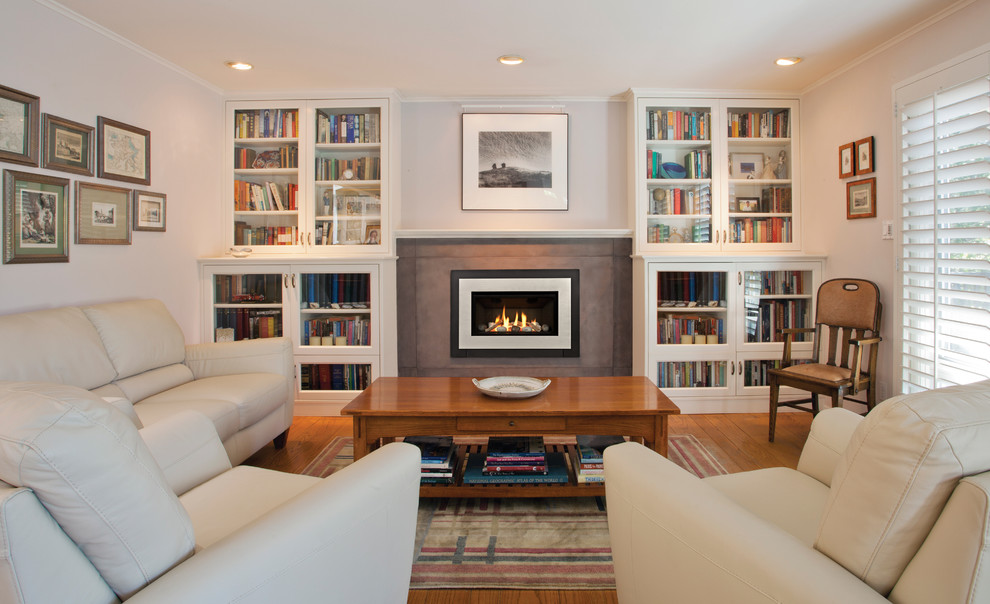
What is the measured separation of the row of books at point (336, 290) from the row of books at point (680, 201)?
93.2 inches

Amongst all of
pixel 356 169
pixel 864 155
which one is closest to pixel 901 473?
pixel 864 155

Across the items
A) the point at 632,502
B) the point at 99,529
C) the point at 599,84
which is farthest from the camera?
the point at 599,84

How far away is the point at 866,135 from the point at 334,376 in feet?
13.4

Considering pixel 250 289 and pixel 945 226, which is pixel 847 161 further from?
pixel 250 289

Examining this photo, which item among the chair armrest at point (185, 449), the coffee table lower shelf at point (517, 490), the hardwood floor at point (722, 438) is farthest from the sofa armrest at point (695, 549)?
the hardwood floor at point (722, 438)

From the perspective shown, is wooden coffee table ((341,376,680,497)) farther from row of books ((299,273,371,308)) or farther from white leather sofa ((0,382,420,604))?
row of books ((299,273,371,308))

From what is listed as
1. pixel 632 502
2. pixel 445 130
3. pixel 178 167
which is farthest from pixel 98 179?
pixel 632 502

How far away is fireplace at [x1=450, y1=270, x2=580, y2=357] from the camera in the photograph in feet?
14.2

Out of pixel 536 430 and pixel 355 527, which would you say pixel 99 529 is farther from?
pixel 536 430

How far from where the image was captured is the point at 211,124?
4105 millimetres

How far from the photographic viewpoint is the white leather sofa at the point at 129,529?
2.85ft

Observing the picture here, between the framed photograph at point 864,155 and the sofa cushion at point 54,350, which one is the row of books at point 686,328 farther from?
the sofa cushion at point 54,350

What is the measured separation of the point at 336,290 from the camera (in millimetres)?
4145

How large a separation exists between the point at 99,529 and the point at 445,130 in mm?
3982
